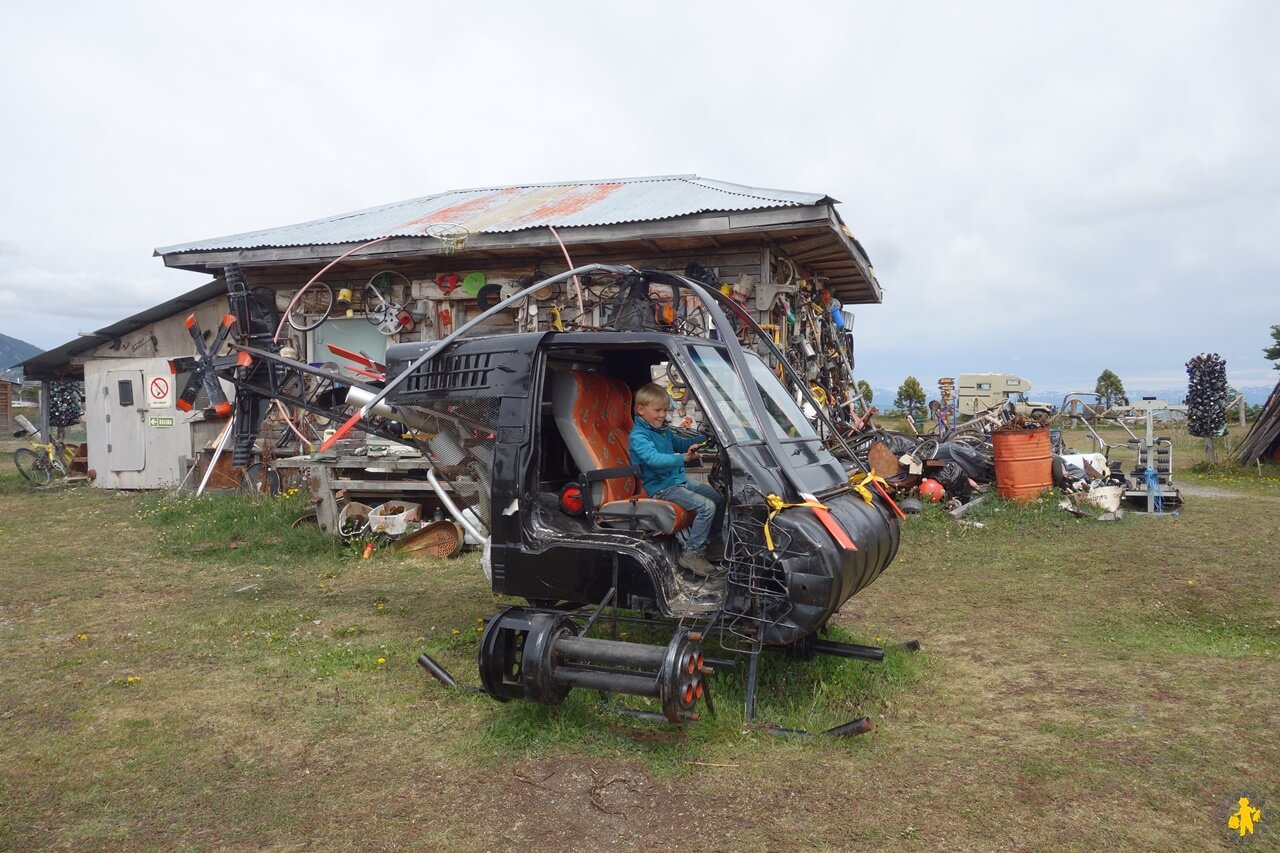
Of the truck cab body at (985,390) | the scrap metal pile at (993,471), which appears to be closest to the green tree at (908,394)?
the truck cab body at (985,390)

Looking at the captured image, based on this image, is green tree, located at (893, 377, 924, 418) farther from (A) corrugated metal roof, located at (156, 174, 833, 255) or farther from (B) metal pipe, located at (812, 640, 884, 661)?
(B) metal pipe, located at (812, 640, 884, 661)

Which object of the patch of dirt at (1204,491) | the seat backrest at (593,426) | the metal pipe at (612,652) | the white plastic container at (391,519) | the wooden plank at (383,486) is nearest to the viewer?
the metal pipe at (612,652)

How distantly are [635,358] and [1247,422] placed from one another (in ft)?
92.5

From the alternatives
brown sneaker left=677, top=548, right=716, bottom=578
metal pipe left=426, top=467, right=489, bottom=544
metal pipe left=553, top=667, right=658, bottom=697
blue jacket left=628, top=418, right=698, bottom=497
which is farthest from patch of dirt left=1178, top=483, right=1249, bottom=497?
metal pipe left=553, top=667, right=658, bottom=697

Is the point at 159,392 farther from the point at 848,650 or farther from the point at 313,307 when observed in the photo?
the point at 848,650

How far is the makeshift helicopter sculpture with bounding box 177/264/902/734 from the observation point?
13.7 feet

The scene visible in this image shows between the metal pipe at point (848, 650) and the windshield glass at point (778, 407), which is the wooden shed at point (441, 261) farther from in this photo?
the metal pipe at point (848, 650)

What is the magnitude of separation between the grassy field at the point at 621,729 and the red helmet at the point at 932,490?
3.04 metres

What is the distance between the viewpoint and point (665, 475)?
16.9 ft

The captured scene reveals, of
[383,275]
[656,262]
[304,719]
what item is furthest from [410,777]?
[383,275]

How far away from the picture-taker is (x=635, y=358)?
590 cm

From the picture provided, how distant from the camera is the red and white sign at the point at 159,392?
14.6 meters

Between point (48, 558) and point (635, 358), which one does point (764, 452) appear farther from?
point (48, 558)

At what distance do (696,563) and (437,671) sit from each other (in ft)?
5.44
